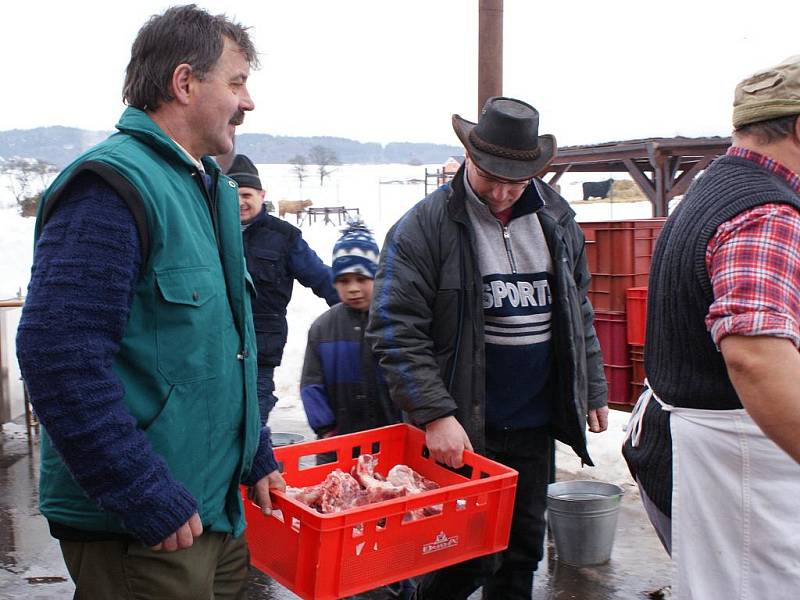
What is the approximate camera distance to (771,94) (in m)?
2.19

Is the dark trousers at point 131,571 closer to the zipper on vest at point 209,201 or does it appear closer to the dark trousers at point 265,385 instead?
the zipper on vest at point 209,201

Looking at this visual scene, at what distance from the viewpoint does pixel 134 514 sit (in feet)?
6.13

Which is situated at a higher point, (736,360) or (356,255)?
(356,255)

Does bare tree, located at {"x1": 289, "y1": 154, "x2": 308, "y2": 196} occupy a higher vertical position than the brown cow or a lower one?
higher

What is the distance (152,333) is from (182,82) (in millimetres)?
629

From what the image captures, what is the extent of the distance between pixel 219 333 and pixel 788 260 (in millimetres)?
1369

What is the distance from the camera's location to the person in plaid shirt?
1.99 metres

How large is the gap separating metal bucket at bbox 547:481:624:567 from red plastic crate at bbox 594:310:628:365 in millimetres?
1113

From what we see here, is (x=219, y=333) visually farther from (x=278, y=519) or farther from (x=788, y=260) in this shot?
(x=788, y=260)

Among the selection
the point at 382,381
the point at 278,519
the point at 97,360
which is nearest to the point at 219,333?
the point at 97,360

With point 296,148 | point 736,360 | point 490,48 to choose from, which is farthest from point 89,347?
point 296,148

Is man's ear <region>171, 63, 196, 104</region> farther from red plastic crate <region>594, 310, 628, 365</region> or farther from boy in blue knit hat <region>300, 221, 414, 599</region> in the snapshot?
red plastic crate <region>594, 310, 628, 365</region>

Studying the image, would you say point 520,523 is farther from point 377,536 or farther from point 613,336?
point 613,336

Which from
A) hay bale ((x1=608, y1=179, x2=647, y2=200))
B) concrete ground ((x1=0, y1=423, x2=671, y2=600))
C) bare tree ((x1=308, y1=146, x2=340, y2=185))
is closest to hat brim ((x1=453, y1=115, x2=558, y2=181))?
concrete ground ((x1=0, y1=423, x2=671, y2=600))
